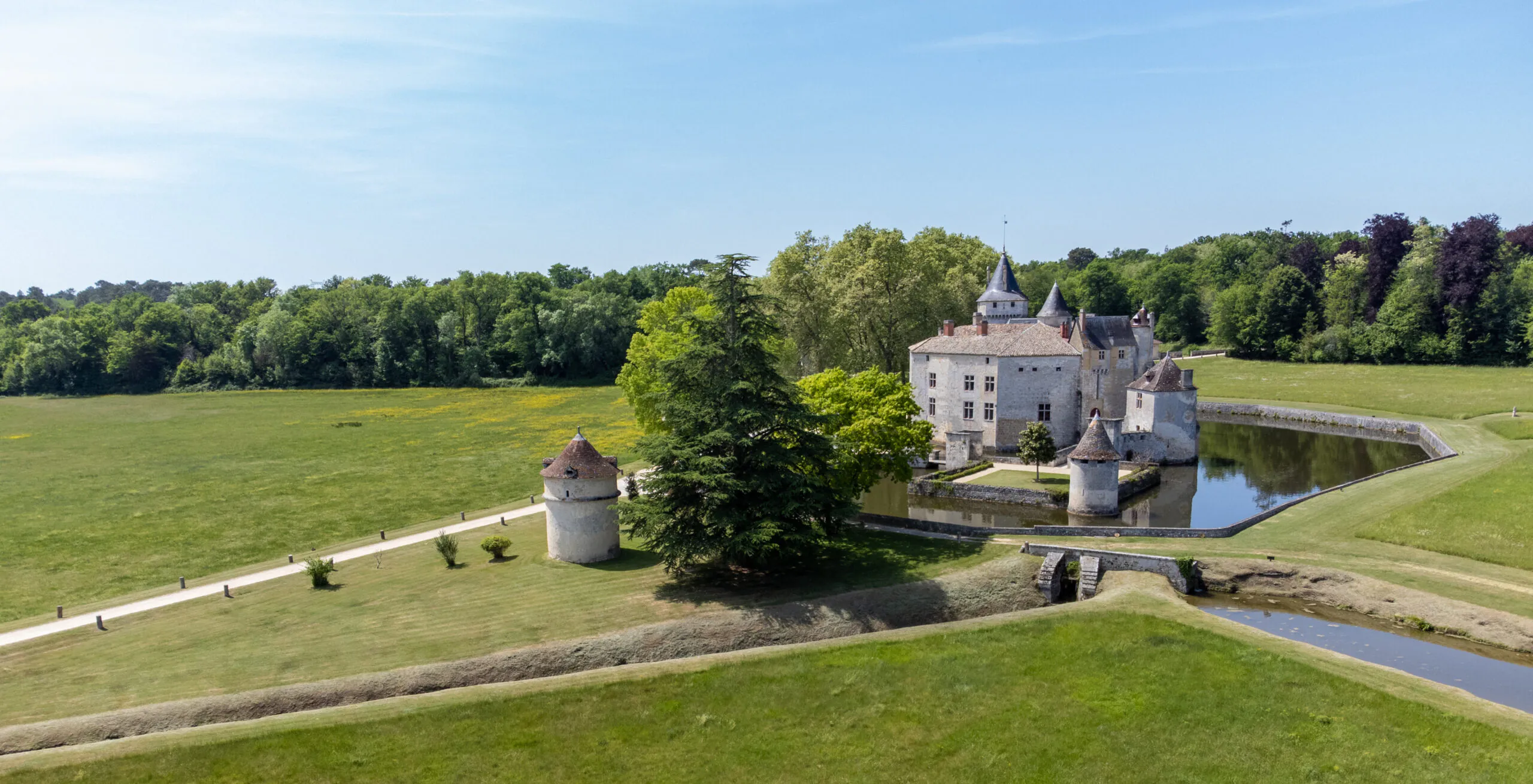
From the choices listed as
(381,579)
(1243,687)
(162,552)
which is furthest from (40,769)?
(1243,687)

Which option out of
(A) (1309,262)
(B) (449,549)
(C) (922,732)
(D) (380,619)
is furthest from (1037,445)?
(A) (1309,262)

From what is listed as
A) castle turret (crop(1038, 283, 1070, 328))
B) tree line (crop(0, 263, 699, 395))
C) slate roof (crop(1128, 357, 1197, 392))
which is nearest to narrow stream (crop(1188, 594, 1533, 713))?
slate roof (crop(1128, 357, 1197, 392))

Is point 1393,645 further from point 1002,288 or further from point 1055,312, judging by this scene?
point 1002,288

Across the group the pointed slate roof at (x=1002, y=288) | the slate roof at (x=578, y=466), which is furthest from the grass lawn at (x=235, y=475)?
the pointed slate roof at (x=1002, y=288)

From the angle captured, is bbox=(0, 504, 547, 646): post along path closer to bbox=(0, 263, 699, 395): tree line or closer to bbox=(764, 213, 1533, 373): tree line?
bbox=(764, 213, 1533, 373): tree line

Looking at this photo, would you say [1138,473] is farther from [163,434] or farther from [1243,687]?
[163,434]

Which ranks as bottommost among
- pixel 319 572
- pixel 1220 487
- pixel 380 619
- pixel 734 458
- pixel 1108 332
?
pixel 380 619
